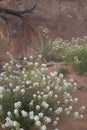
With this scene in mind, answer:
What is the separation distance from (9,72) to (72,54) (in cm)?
210

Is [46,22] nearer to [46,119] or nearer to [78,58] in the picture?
[78,58]

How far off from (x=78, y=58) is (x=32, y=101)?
2.74 metres

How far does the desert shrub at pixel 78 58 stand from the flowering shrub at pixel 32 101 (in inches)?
51.5

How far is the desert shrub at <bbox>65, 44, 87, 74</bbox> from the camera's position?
7211mm

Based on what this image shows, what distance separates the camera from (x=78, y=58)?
7605mm

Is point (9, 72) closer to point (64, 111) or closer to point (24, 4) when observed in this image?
point (64, 111)

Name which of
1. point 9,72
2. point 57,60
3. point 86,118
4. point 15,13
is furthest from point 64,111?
point 15,13

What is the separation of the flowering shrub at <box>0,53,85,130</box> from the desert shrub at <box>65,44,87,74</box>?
1.31 meters

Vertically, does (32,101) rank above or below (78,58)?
below

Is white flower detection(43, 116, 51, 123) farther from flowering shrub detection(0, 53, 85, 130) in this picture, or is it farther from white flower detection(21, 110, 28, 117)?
white flower detection(21, 110, 28, 117)

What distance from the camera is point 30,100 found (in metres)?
5.28

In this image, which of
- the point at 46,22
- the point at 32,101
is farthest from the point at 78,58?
the point at 46,22

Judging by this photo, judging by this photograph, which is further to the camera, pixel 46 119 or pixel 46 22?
pixel 46 22

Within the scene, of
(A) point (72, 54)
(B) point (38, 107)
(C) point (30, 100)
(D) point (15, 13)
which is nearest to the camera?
(B) point (38, 107)
